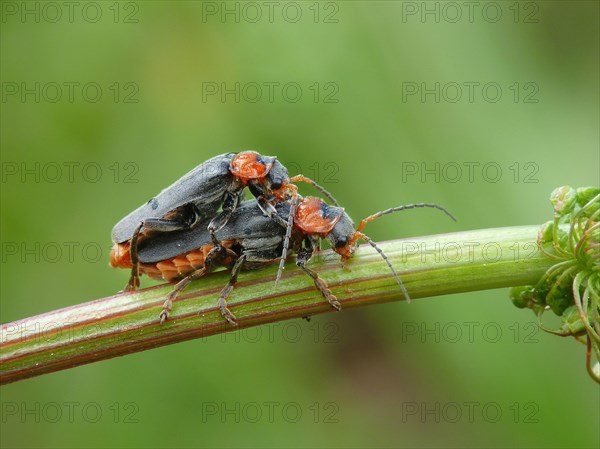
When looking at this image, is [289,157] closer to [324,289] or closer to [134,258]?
[134,258]

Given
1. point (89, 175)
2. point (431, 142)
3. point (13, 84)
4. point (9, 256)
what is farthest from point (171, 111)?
point (431, 142)

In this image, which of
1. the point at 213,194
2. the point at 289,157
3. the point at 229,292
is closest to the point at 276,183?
the point at 213,194

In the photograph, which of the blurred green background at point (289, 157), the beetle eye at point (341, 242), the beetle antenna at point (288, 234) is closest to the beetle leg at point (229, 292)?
the beetle antenna at point (288, 234)

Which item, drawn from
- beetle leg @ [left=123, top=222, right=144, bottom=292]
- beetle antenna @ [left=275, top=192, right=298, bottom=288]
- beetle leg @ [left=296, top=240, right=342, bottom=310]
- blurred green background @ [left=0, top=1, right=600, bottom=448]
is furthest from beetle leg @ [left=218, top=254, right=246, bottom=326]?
blurred green background @ [left=0, top=1, right=600, bottom=448]

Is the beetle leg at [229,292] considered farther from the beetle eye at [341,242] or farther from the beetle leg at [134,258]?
the beetle leg at [134,258]

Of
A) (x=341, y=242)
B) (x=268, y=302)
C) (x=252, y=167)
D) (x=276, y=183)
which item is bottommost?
(x=268, y=302)

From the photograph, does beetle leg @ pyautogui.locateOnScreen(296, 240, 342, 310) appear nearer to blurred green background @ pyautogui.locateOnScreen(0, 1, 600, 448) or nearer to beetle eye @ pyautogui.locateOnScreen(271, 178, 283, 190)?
beetle eye @ pyautogui.locateOnScreen(271, 178, 283, 190)
